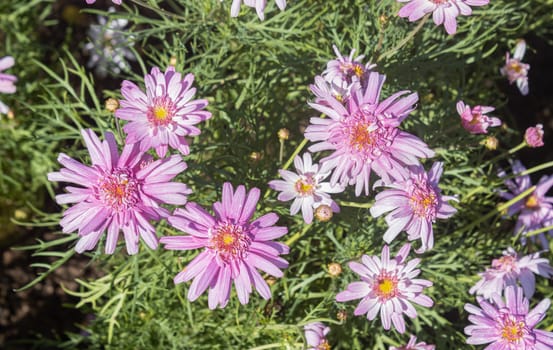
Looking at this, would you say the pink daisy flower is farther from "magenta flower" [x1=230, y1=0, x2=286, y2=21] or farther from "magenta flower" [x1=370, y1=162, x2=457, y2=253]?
"magenta flower" [x1=230, y1=0, x2=286, y2=21]

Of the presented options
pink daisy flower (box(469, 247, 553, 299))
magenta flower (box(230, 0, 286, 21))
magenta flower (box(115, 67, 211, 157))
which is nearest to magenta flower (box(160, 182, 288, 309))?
magenta flower (box(115, 67, 211, 157))

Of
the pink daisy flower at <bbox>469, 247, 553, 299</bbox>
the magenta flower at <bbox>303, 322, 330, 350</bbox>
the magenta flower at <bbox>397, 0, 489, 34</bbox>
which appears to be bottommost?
the magenta flower at <bbox>303, 322, 330, 350</bbox>

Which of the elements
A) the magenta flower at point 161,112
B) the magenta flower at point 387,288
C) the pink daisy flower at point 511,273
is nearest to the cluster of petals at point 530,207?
the pink daisy flower at point 511,273

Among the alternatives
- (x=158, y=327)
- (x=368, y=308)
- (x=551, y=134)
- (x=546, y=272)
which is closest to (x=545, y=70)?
(x=551, y=134)

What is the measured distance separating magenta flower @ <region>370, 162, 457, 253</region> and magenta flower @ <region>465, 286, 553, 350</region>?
0.27m

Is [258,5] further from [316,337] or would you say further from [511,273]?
[511,273]

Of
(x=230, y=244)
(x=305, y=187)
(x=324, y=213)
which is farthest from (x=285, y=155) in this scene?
(x=230, y=244)

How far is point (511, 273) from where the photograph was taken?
1.64m

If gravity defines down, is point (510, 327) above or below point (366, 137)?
below

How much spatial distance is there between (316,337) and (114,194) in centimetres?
67

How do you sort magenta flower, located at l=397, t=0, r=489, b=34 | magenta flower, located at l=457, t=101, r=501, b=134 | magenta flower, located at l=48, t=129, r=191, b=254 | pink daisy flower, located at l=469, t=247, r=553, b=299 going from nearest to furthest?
magenta flower, located at l=48, t=129, r=191, b=254 < magenta flower, located at l=397, t=0, r=489, b=34 < magenta flower, located at l=457, t=101, r=501, b=134 < pink daisy flower, located at l=469, t=247, r=553, b=299

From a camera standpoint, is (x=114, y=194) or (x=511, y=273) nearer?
(x=114, y=194)

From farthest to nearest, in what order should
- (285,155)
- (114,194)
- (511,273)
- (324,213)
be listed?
1. (285,155)
2. (511,273)
3. (324,213)
4. (114,194)

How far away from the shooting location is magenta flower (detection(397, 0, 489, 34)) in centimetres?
135
